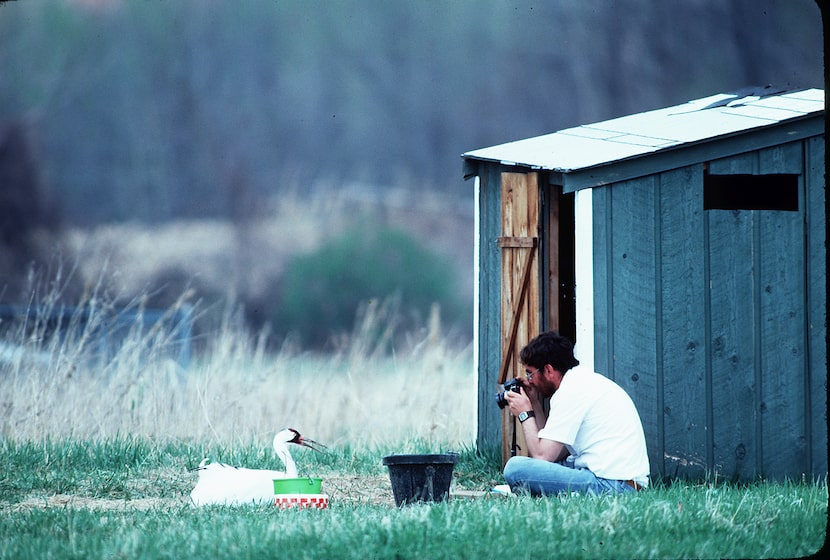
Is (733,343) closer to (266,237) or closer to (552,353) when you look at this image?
(552,353)

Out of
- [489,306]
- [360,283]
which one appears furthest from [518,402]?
[360,283]

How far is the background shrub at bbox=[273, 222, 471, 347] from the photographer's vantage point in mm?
23453

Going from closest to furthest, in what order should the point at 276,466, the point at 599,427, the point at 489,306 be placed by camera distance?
1. the point at 599,427
2. the point at 276,466
3. the point at 489,306

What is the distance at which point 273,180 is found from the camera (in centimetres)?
2458

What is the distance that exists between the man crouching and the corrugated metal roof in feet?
5.39

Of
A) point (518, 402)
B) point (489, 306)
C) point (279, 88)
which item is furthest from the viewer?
point (279, 88)

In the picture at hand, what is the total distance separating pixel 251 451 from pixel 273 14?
669 inches

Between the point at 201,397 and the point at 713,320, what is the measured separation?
4980 millimetres

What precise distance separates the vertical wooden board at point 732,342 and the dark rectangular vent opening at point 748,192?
0.37 metres

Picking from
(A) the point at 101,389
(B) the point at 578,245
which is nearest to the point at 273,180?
(A) the point at 101,389

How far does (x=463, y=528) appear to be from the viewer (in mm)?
4957

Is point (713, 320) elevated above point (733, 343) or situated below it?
above

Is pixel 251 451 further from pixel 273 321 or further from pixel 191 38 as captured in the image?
pixel 191 38

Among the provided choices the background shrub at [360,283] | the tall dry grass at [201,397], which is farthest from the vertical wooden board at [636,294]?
the background shrub at [360,283]
